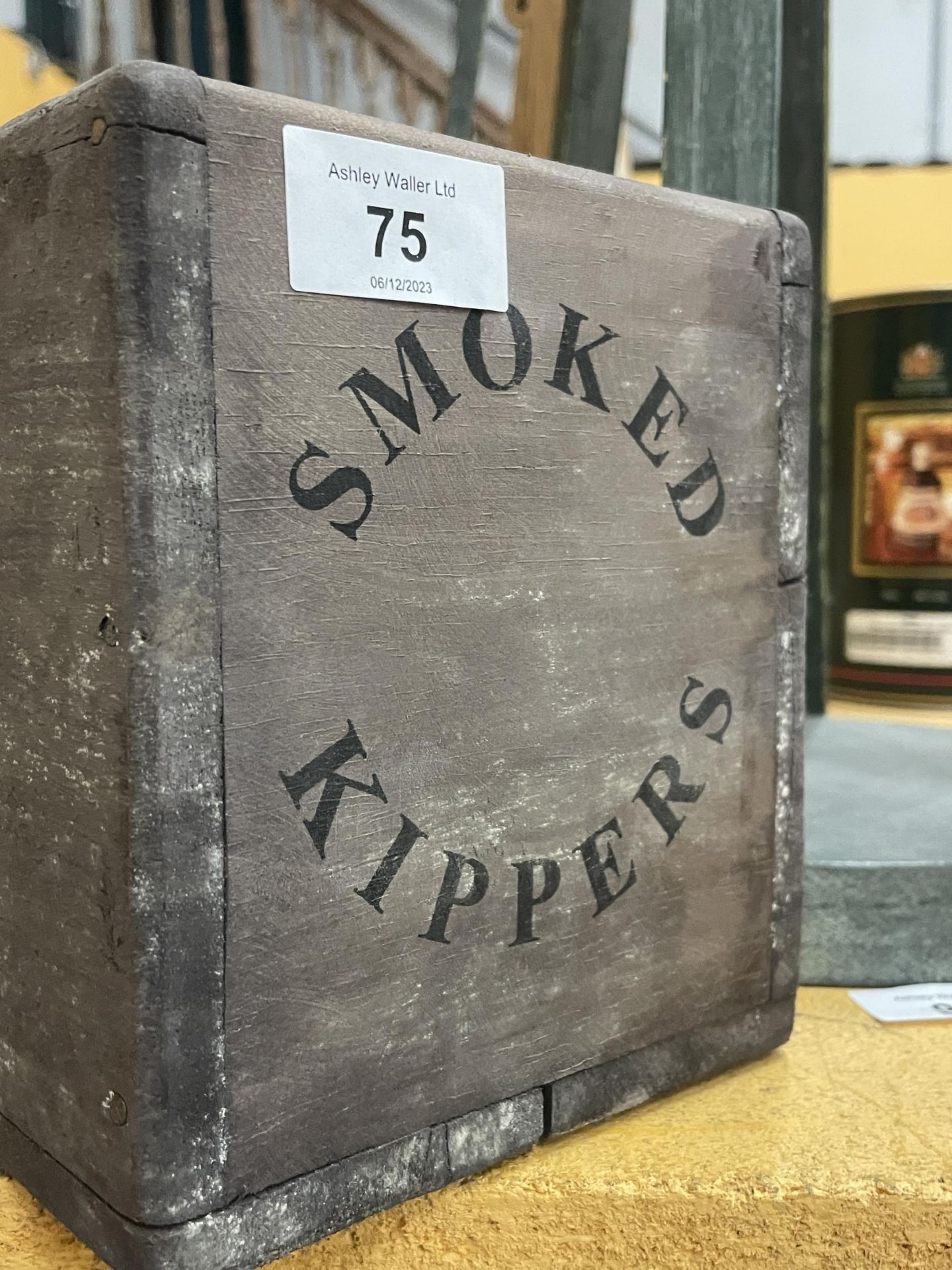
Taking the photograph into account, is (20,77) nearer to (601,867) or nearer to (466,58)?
(466,58)

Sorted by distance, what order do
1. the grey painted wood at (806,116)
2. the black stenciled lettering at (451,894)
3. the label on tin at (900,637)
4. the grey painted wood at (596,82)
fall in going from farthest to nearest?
the label on tin at (900,637) < the grey painted wood at (806,116) < the grey painted wood at (596,82) < the black stenciled lettering at (451,894)

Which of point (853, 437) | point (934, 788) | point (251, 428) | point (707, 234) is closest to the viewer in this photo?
point (251, 428)

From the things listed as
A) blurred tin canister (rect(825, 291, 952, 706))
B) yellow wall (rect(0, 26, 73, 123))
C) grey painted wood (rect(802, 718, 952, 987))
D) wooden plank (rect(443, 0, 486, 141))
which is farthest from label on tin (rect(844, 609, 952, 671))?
yellow wall (rect(0, 26, 73, 123))

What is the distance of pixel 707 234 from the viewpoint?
630 mm

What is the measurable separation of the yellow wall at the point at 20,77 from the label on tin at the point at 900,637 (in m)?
1.05

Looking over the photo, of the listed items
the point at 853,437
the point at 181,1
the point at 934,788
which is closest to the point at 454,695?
the point at 934,788

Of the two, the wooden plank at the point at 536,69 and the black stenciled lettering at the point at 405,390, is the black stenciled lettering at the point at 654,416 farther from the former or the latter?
the wooden plank at the point at 536,69

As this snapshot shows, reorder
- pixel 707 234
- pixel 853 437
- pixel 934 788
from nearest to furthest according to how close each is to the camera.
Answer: pixel 707 234 < pixel 934 788 < pixel 853 437

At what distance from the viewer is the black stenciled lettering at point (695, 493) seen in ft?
2.07

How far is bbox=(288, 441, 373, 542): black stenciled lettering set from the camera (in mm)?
497

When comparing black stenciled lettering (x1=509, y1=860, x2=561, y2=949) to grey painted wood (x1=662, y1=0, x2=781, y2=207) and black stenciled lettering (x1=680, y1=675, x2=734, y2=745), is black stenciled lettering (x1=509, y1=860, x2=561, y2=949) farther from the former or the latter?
grey painted wood (x1=662, y1=0, x2=781, y2=207)

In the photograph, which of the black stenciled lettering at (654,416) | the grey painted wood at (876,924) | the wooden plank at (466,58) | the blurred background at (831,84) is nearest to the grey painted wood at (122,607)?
the black stenciled lettering at (654,416)

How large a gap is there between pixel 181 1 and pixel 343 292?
3.85ft

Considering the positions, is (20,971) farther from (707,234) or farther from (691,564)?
(707,234)
